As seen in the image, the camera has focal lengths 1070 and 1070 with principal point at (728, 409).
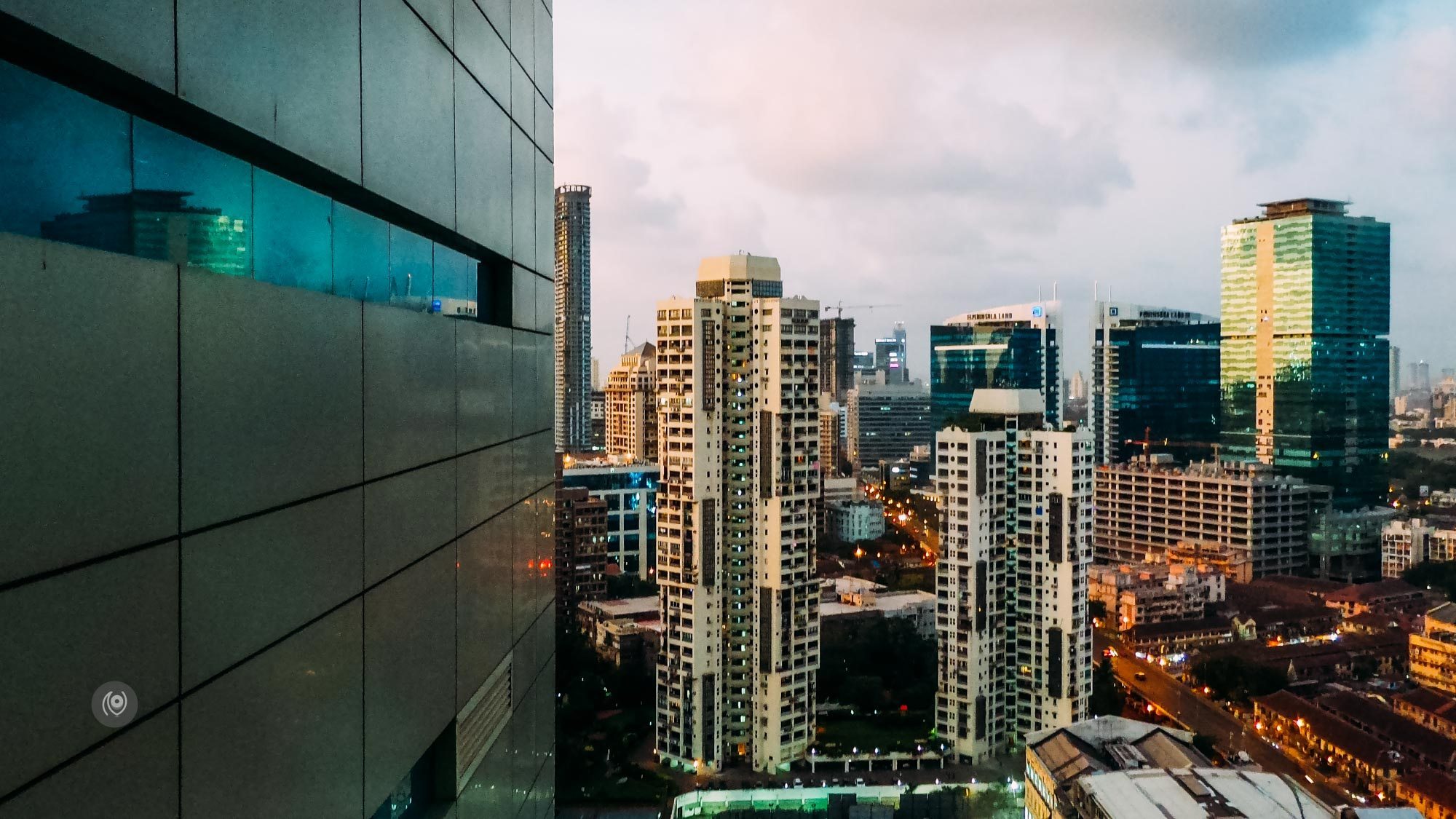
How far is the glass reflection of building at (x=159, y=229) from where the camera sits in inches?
73.7

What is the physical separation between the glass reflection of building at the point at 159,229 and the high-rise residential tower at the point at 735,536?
24.9 m

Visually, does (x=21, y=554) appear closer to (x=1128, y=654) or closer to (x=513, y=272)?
(x=513, y=272)

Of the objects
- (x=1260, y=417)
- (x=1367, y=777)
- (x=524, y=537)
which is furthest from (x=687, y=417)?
(x=1260, y=417)

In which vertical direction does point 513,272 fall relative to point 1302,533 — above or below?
above

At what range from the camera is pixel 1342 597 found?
45.5 metres

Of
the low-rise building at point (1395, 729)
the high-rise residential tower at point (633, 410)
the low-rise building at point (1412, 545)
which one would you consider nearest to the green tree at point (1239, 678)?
the low-rise building at point (1395, 729)

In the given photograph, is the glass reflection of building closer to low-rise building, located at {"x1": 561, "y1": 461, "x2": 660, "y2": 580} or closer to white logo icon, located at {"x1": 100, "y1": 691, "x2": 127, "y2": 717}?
white logo icon, located at {"x1": 100, "y1": 691, "x2": 127, "y2": 717}

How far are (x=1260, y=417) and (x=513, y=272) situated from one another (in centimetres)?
7315

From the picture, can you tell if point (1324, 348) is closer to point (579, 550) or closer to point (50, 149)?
point (579, 550)

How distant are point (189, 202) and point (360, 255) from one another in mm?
848

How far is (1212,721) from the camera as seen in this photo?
32.2 meters

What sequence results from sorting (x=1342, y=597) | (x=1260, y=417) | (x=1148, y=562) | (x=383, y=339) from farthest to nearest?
1. (x=1260, y=417)
2. (x=1148, y=562)
3. (x=1342, y=597)
4. (x=383, y=339)

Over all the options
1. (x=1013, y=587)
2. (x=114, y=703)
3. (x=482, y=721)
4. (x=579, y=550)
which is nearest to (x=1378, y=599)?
(x=1013, y=587)

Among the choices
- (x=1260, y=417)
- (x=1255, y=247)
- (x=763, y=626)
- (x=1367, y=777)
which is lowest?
(x=1367, y=777)
